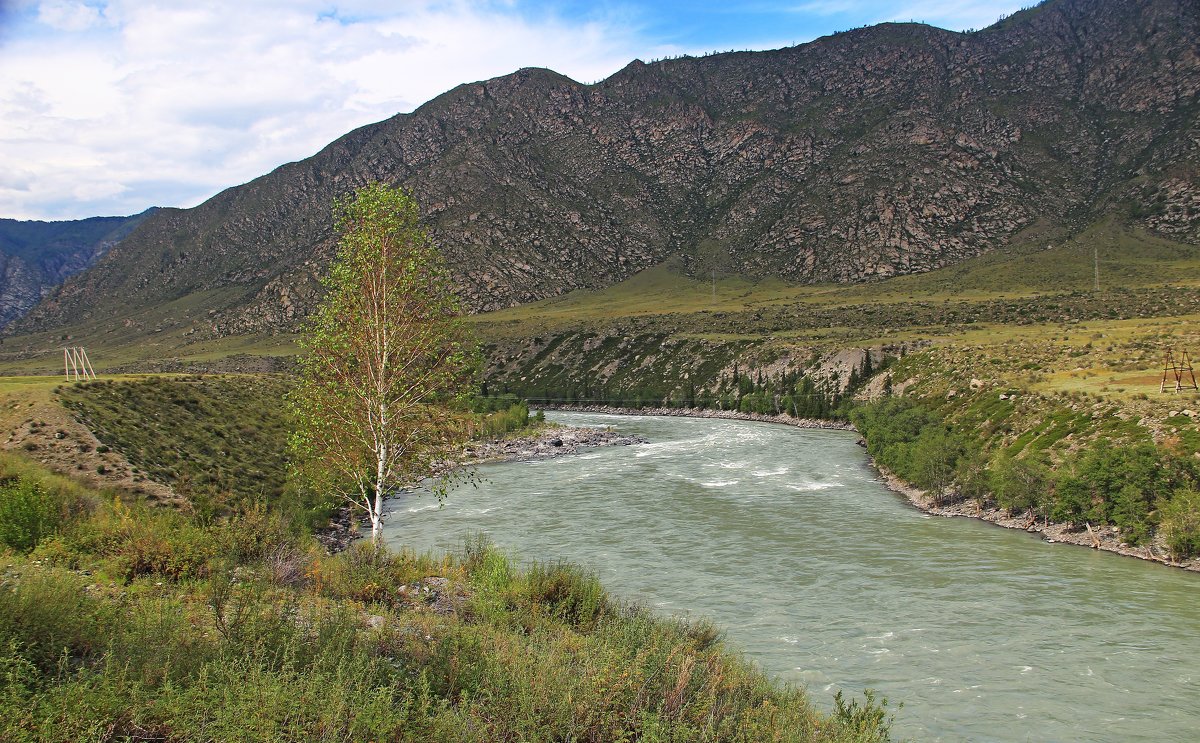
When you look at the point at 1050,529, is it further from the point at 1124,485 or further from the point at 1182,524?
the point at 1182,524

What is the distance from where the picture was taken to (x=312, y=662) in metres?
8.30

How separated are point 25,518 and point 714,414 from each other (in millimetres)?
80748

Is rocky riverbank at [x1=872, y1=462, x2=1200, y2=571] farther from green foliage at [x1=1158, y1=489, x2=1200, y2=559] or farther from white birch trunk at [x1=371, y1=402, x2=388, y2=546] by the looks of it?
white birch trunk at [x1=371, y1=402, x2=388, y2=546]

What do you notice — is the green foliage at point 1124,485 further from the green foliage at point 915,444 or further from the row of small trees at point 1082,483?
the green foliage at point 915,444

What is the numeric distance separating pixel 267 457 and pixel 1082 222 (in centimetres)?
18034

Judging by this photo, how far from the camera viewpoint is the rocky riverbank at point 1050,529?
24.2 m

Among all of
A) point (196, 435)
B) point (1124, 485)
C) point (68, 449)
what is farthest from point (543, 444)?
point (1124, 485)

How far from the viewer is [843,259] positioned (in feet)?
551

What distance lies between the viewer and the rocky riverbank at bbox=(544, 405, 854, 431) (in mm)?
73438

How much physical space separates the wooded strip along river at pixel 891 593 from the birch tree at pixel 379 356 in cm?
815

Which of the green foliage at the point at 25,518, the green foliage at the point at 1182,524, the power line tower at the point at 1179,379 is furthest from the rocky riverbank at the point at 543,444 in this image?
the power line tower at the point at 1179,379

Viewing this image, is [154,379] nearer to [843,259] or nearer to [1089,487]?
[1089,487]

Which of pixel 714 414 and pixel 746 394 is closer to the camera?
pixel 746 394

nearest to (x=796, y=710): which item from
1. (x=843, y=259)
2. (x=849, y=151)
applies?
(x=843, y=259)
